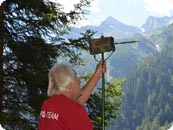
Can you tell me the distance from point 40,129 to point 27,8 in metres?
3.32

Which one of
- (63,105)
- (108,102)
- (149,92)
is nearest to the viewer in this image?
(63,105)

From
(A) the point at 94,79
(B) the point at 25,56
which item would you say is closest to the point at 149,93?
(B) the point at 25,56

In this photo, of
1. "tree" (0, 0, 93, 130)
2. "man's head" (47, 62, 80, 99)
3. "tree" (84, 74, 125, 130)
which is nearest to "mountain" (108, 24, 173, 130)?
"tree" (84, 74, 125, 130)

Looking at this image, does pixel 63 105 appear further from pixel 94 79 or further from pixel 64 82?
pixel 94 79

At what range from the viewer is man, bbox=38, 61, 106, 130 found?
1.70m

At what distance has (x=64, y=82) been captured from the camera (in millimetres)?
1790

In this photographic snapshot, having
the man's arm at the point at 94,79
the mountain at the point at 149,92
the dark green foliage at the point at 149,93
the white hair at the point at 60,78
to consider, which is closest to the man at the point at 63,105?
the white hair at the point at 60,78

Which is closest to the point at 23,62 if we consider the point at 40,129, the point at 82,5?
the point at 82,5

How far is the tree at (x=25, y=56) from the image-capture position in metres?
4.79

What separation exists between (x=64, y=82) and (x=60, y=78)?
0.02 meters

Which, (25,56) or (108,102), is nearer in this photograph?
(25,56)

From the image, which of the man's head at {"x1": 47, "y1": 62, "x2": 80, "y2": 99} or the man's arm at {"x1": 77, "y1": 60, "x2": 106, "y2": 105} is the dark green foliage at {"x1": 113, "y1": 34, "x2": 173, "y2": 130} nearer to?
the man's arm at {"x1": 77, "y1": 60, "x2": 106, "y2": 105}

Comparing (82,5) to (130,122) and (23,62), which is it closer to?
(23,62)

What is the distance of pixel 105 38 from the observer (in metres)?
2.29
